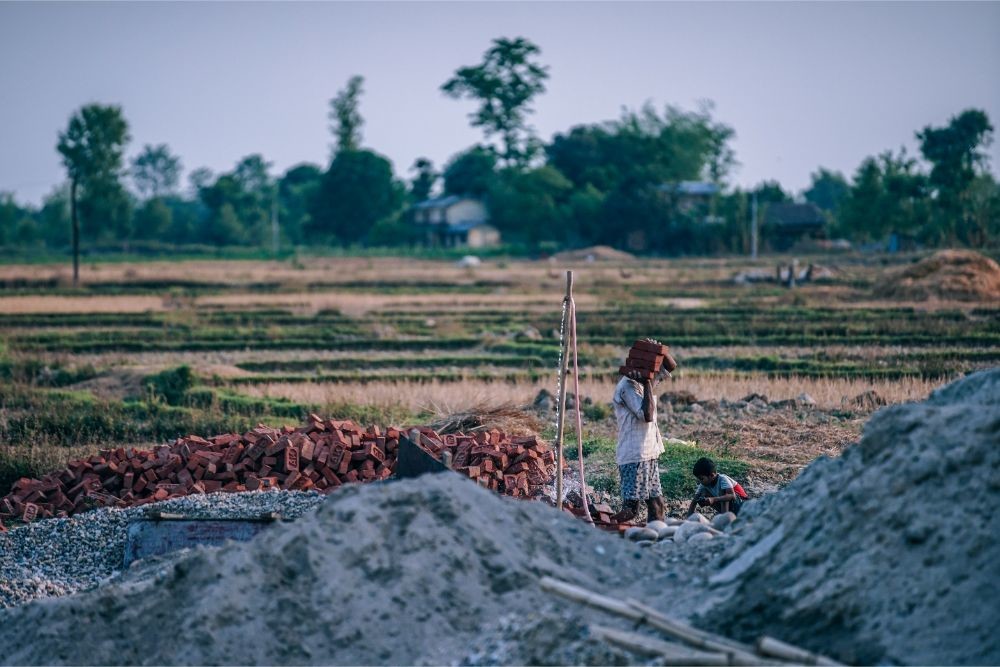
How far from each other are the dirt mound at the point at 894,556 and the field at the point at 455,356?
4.19m

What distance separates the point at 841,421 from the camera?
40.1ft

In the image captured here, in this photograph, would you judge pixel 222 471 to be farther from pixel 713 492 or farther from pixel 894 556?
pixel 894 556

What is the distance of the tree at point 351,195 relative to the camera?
69.0 metres

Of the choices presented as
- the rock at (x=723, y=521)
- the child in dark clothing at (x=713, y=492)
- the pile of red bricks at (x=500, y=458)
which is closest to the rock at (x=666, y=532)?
the rock at (x=723, y=521)

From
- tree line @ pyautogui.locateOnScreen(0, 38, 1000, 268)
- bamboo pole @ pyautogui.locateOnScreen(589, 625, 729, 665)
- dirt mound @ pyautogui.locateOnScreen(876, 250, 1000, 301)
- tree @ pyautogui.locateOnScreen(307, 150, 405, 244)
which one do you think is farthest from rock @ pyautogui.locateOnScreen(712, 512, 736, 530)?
tree @ pyautogui.locateOnScreen(307, 150, 405, 244)

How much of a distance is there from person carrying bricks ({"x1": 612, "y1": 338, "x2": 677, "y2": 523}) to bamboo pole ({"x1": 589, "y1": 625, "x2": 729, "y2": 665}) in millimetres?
3143

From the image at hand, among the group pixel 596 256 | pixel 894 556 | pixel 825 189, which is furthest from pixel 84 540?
pixel 825 189

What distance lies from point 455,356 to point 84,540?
1120 centimetres

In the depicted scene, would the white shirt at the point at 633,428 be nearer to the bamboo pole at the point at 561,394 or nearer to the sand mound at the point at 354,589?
the bamboo pole at the point at 561,394

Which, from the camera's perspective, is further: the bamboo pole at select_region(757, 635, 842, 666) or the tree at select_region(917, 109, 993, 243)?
the tree at select_region(917, 109, 993, 243)

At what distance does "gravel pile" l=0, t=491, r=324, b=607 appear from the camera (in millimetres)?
7152

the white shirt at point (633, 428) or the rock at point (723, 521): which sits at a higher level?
the white shirt at point (633, 428)

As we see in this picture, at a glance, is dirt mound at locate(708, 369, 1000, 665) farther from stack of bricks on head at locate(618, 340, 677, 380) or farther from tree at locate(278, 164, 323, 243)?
tree at locate(278, 164, 323, 243)

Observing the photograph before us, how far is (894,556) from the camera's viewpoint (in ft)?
15.4
